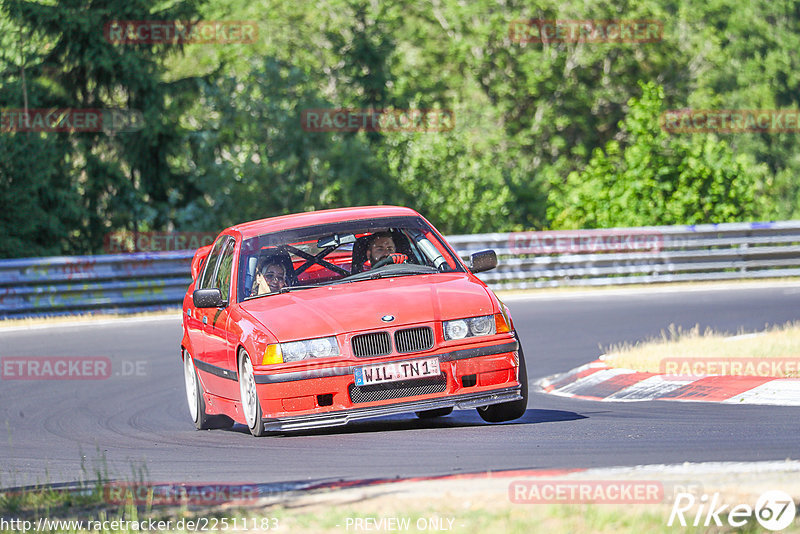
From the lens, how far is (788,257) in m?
24.8

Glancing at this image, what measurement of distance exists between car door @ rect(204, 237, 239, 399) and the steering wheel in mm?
1130

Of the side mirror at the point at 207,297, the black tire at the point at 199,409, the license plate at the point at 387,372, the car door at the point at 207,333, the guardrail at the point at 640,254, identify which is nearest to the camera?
the license plate at the point at 387,372

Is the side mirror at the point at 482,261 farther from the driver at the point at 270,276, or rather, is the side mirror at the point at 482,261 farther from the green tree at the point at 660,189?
the green tree at the point at 660,189

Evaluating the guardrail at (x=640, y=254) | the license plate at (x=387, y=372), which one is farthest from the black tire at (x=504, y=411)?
the guardrail at (x=640, y=254)

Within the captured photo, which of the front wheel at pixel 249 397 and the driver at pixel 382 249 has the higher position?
the driver at pixel 382 249

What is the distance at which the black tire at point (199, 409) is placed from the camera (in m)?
10.7

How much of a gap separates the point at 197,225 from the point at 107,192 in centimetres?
261

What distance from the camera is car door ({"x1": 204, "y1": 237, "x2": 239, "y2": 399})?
9.55 metres

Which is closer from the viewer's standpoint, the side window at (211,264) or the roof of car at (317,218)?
the roof of car at (317,218)

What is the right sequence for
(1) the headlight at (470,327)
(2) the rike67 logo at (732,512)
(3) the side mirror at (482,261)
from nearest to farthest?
(2) the rike67 logo at (732,512), (1) the headlight at (470,327), (3) the side mirror at (482,261)

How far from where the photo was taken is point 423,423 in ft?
32.2

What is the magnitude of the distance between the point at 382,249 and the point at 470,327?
1.53 metres

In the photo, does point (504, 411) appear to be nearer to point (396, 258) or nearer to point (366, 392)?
point (366, 392)

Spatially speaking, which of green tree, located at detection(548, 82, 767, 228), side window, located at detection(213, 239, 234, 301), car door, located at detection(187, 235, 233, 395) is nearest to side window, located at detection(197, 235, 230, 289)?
car door, located at detection(187, 235, 233, 395)
